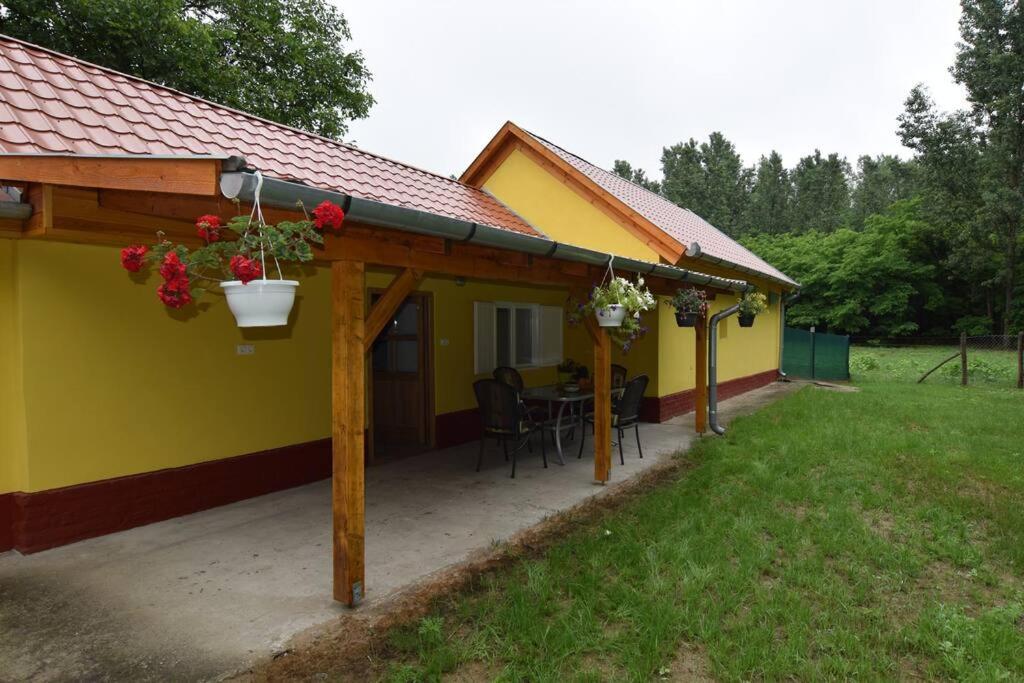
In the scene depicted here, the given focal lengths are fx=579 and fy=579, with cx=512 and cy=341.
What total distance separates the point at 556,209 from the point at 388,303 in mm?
6879

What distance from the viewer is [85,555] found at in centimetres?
378

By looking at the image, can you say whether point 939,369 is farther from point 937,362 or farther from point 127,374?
point 127,374

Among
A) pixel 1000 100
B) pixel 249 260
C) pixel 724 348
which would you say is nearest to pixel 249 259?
pixel 249 260

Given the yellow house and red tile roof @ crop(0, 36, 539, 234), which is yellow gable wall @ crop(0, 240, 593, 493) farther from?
red tile roof @ crop(0, 36, 539, 234)

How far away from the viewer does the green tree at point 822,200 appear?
4013cm

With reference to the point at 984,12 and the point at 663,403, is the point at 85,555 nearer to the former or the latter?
the point at 663,403

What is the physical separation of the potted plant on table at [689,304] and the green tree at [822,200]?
1485 inches

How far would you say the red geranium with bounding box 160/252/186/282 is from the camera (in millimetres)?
2178

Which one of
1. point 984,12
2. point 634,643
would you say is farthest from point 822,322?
point 634,643

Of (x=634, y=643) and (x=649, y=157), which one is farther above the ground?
(x=649, y=157)

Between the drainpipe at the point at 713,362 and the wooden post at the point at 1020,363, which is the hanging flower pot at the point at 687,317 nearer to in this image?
the drainpipe at the point at 713,362

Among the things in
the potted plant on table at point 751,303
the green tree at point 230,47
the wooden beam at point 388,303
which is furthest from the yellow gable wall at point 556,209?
the wooden beam at point 388,303

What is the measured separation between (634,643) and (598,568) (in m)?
0.82

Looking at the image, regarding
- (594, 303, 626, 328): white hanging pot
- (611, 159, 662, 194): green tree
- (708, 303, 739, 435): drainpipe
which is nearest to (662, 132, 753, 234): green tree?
(611, 159, 662, 194): green tree
